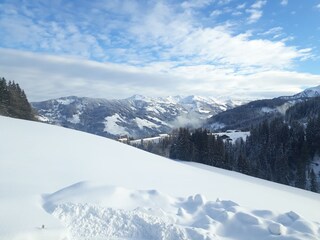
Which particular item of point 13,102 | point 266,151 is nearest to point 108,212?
point 13,102

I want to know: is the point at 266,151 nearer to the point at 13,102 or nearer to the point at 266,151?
the point at 266,151

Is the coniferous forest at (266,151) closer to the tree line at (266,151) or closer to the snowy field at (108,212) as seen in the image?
the tree line at (266,151)

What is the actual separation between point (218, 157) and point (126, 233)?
2604 inches

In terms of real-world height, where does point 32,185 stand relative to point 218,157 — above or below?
above

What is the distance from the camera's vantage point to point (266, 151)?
9456 centimetres

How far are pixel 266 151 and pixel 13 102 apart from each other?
236ft

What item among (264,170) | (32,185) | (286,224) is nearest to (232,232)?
A: (286,224)

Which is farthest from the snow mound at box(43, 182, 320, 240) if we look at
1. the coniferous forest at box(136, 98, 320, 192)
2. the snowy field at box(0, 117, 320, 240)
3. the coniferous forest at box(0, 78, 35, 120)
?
the coniferous forest at box(136, 98, 320, 192)

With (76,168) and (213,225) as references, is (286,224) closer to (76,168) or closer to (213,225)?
(213,225)

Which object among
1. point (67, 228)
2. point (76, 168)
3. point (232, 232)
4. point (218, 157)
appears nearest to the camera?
point (67, 228)

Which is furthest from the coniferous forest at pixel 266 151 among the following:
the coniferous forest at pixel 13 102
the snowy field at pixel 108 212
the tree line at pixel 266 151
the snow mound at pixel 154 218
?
the snow mound at pixel 154 218

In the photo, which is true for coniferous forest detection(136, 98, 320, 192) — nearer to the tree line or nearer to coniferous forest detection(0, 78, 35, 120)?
the tree line

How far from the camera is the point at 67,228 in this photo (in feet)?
22.8

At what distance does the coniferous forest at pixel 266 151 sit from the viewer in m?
A: 71.8
